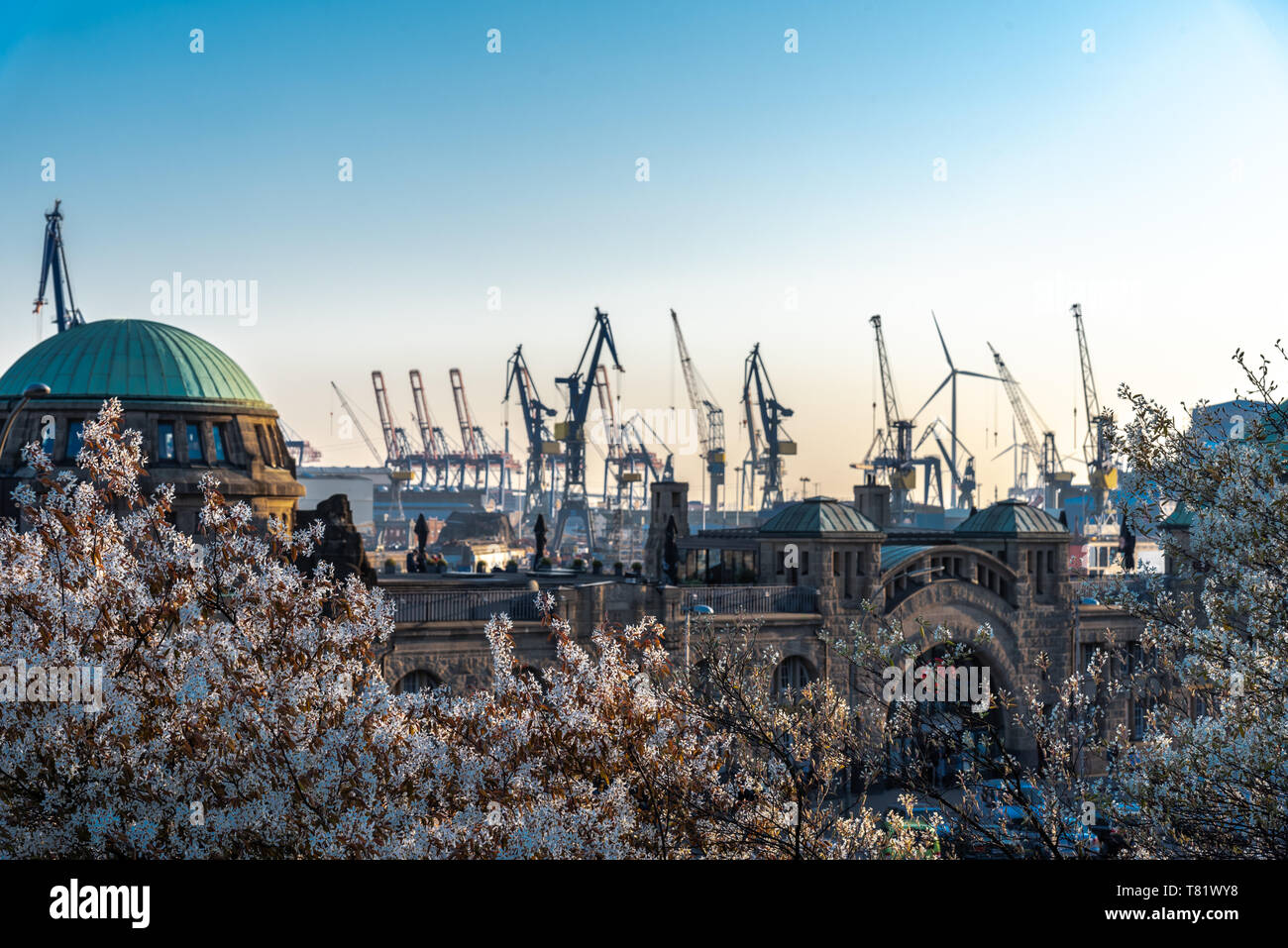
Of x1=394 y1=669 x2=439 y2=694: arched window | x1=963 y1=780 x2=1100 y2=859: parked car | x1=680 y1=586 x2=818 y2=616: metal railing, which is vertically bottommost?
x1=394 y1=669 x2=439 y2=694: arched window

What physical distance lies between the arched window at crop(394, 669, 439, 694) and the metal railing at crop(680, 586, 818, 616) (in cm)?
962

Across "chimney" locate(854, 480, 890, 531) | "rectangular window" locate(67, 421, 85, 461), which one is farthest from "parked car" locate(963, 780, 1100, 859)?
"chimney" locate(854, 480, 890, 531)

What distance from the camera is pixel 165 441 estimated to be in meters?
42.2

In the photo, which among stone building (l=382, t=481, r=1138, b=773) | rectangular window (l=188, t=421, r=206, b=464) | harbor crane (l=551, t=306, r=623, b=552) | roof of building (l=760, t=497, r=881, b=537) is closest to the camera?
stone building (l=382, t=481, r=1138, b=773)

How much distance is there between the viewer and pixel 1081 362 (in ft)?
623

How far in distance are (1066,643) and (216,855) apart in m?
45.3

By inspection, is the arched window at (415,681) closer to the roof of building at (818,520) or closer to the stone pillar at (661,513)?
the roof of building at (818,520)

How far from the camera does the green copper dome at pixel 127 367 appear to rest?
41.9m

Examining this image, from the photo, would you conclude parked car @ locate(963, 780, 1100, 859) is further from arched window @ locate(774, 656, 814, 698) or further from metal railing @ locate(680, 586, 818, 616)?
arched window @ locate(774, 656, 814, 698)

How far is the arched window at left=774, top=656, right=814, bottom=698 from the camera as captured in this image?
45.7m

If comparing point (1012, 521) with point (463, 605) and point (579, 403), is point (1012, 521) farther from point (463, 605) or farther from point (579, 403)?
point (579, 403)

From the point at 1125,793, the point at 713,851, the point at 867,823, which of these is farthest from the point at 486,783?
the point at 1125,793

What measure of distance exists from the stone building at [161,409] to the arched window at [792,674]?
19.3m

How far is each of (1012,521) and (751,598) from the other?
574 inches
